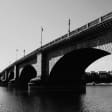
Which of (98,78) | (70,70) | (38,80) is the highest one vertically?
(70,70)

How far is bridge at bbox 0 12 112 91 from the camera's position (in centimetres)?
2172

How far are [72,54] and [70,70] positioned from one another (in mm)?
8939

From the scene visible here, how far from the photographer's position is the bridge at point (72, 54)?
71.2 ft

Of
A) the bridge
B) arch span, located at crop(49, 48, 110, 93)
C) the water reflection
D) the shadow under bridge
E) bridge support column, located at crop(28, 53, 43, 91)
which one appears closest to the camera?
the bridge

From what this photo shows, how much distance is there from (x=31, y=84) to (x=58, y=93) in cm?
586

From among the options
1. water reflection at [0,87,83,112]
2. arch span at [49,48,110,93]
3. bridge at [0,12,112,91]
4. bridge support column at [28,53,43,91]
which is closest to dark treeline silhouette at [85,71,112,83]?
bridge at [0,12,112,91]

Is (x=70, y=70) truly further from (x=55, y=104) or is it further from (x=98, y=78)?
(x=98, y=78)

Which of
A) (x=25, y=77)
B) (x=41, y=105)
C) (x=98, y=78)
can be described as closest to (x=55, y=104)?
(x=41, y=105)

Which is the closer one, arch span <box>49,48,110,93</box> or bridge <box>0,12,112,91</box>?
bridge <box>0,12,112,91</box>

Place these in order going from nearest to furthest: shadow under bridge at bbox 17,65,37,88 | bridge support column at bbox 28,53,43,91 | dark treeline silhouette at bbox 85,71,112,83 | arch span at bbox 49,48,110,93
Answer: arch span at bbox 49,48,110,93
bridge support column at bbox 28,53,43,91
shadow under bridge at bbox 17,65,37,88
dark treeline silhouette at bbox 85,71,112,83

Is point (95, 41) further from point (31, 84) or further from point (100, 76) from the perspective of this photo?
point (100, 76)

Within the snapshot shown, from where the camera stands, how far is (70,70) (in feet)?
130

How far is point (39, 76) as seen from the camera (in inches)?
1531

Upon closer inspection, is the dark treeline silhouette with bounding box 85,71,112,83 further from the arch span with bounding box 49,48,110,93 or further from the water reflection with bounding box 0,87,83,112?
the water reflection with bounding box 0,87,83,112
